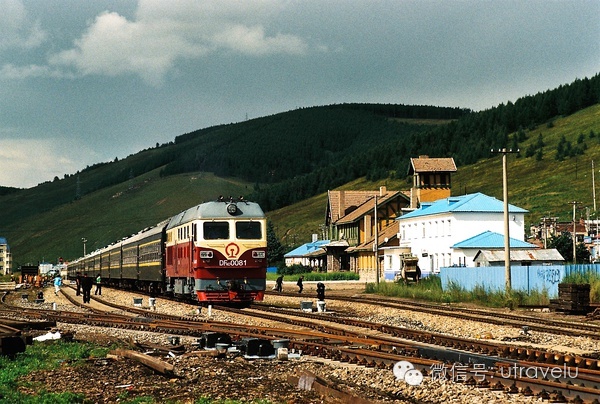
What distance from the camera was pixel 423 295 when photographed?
4478cm

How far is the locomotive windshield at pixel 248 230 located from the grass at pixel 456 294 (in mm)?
11668

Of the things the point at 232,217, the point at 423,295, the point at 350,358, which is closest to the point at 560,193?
the point at 423,295

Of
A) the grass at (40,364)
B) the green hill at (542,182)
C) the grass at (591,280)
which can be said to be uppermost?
the green hill at (542,182)

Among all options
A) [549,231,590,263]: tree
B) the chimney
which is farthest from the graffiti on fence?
the chimney

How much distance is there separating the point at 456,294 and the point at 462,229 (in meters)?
33.0

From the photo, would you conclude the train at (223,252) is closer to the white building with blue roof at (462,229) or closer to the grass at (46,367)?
the grass at (46,367)

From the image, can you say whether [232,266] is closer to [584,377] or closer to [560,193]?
[584,377]

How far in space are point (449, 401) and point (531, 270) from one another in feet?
100

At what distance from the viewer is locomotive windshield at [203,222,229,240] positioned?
101ft

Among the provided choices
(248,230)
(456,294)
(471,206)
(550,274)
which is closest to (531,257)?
(456,294)

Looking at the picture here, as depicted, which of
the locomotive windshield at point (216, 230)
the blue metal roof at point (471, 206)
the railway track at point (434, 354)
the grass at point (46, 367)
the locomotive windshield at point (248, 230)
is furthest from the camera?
the blue metal roof at point (471, 206)

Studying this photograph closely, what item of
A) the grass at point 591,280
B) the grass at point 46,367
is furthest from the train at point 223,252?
the grass at point 591,280

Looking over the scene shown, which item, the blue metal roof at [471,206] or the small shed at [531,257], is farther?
the blue metal roof at [471,206]

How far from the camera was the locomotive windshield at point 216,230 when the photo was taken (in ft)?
101
